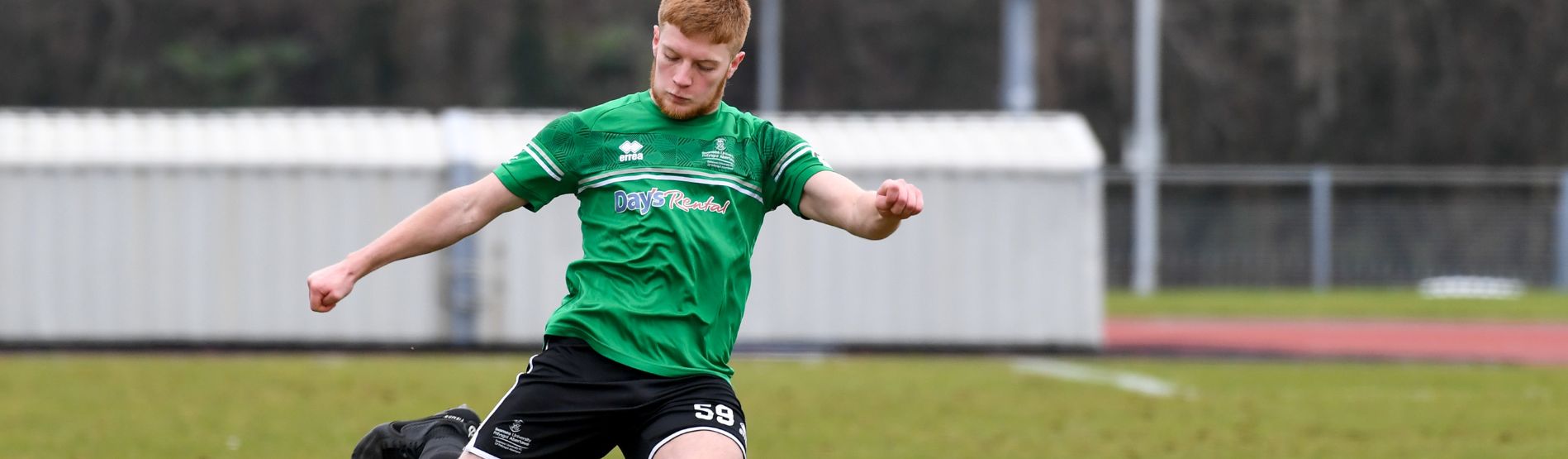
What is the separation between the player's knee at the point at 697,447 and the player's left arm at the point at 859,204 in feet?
1.88

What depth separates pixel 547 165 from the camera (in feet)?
16.4

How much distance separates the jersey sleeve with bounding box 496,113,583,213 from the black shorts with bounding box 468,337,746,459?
1.27 feet


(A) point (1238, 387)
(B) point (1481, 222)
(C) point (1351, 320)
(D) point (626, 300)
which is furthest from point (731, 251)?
(B) point (1481, 222)

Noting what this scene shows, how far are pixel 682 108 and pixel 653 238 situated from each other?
32 centimetres

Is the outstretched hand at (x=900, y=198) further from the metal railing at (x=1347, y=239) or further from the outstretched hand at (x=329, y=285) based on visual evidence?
the metal railing at (x=1347, y=239)

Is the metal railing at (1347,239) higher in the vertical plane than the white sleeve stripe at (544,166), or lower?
lower

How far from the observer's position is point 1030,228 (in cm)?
1783

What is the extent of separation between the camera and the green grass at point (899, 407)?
9953 millimetres

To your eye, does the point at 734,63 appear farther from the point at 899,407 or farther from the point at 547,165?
the point at 899,407

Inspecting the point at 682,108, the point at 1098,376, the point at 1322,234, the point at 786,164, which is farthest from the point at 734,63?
the point at 1322,234

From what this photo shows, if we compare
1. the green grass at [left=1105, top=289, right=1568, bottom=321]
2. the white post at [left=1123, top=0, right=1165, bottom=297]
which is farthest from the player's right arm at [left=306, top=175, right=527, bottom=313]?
the white post at [left=1123, top=0, right=1165, bottom=297]

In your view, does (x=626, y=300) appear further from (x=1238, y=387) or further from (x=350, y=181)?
(x=350, y=181)

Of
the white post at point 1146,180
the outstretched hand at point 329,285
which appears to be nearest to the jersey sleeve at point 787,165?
the outstretched hand at point 329,285

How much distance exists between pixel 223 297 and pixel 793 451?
9.18m
